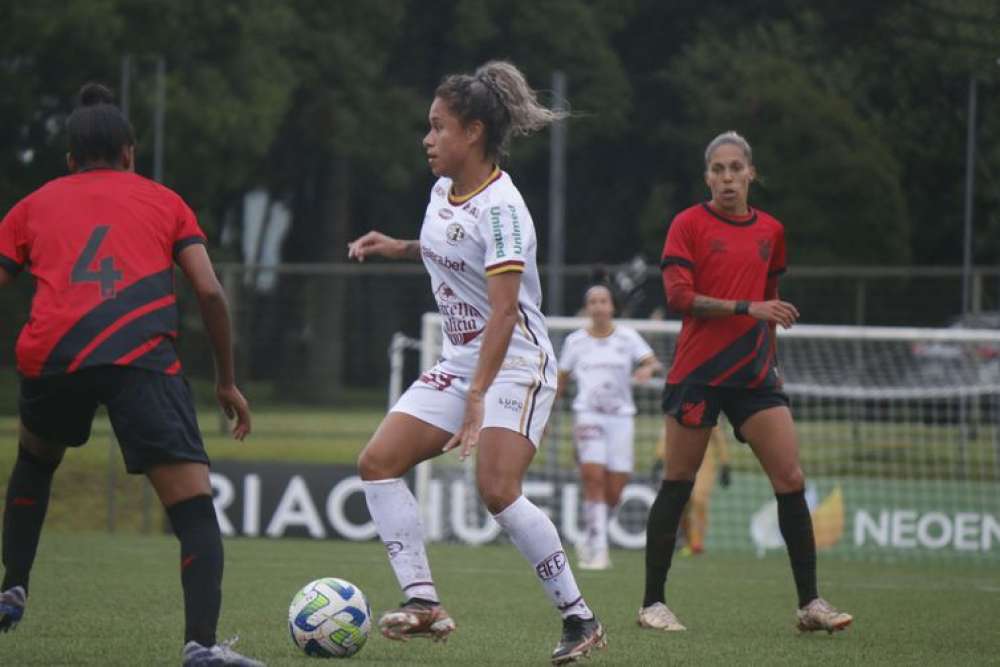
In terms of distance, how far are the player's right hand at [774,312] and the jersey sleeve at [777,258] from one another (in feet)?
1.44

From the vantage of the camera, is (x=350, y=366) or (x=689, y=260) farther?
(x=350, y=366)

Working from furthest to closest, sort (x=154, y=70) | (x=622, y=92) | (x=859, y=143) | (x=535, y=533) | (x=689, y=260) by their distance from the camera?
(x=622, y=92)
(x=859, y=143)
(x=154, y=70)
(x=689, y=260)
(x=535, y=533)

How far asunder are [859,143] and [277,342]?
10.1 m

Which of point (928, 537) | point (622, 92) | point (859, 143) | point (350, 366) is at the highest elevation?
point (622, 92)

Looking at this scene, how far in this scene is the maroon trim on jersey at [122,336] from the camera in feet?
17.4

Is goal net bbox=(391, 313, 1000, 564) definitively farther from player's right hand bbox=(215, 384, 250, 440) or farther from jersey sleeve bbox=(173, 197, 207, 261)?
jersey sleeve bbox=(173, 197, 207, 261)

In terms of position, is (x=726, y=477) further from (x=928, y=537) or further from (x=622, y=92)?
(x=622, y=92)

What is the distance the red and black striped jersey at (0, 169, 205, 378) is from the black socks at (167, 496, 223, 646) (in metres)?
0.45

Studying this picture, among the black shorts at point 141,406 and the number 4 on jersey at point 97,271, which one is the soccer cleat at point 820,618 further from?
the number 4 on jersey at point 97,271

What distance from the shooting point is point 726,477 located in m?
14.5

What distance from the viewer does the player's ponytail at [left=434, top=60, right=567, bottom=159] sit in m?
6.30

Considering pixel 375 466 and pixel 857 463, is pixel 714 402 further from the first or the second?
pixel 857 463

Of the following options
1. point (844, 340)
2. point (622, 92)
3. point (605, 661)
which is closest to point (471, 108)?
point (605, 661)

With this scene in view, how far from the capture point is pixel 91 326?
17.4 ft
